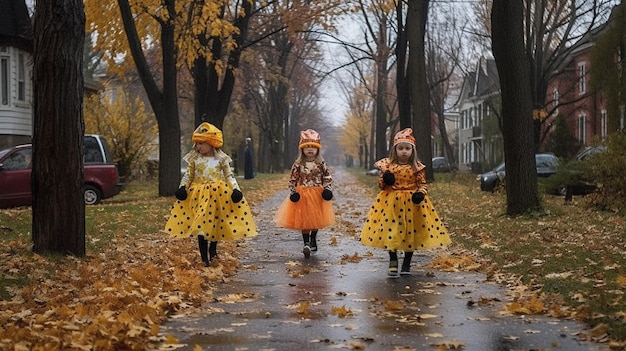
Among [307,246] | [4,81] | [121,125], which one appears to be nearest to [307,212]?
[307,246]

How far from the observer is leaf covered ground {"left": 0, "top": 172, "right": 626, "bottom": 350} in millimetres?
6289

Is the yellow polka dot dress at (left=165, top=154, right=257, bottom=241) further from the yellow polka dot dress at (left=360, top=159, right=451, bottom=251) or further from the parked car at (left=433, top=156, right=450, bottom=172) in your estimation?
the parked car at (left=433, top=156, right=450, bottom=172)

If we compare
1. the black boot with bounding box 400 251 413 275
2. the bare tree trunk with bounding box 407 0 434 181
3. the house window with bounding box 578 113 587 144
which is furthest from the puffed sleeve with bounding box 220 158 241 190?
the house window with bounding box 578 113 587 144

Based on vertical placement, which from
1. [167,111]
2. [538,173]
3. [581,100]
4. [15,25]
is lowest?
[538,173]

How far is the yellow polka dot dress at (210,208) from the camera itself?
10.4 m

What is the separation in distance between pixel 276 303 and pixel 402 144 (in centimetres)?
291

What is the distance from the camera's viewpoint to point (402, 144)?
10.0 meters

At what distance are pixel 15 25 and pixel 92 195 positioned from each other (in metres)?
11.9

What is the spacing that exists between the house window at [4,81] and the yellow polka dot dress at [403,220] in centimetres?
2481

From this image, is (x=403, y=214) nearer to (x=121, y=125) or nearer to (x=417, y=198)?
(x=417, y=198)

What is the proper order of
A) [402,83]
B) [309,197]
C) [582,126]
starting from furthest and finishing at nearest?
1. [582,126]
2. [402,83]
3. [309,197]

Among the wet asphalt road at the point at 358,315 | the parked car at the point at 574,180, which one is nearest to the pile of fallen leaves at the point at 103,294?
the wet asphalt road at the point at 358,315

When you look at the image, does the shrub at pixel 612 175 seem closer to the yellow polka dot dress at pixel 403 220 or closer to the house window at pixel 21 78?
the yellow polka dot dress at pixel 403 220

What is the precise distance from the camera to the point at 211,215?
10.4 meters
